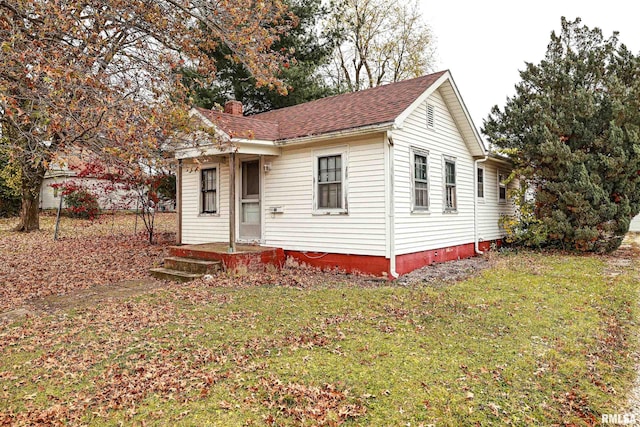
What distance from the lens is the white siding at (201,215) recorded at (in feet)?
37.7

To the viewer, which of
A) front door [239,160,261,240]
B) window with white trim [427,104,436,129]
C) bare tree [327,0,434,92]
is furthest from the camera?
bare tree [327,0,434,92]

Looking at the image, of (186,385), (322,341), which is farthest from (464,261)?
(186,385)

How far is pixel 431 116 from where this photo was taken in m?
10.6

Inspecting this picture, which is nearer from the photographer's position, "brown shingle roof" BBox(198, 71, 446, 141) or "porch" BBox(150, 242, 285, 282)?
"porch" BBox(150, 242, 285, 282)

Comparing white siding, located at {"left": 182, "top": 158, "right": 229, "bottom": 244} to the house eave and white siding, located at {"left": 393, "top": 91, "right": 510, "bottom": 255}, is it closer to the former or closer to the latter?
the house eave

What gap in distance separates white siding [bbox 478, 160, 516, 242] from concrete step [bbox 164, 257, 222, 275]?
8955 mm

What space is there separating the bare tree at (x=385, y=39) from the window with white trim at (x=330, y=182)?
54.6 ft

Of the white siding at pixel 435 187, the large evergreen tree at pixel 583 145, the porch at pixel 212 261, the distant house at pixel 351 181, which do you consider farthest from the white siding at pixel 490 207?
the porch at pixel 212 261

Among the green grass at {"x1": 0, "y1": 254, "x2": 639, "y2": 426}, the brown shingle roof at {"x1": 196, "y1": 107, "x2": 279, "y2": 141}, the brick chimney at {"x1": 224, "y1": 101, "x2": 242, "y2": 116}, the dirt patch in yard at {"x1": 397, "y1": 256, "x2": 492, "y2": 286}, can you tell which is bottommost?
the green grass at {"x1": 0, "y1": 254, "x2": 639, "y2": 426}

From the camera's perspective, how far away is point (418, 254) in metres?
9.88

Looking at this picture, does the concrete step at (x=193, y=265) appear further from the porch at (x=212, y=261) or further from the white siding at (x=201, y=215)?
the white siding at (x=201, y=215)

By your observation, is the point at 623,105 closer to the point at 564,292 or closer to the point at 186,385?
the point at 564,292

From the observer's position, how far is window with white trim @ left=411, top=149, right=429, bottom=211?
9727 mm

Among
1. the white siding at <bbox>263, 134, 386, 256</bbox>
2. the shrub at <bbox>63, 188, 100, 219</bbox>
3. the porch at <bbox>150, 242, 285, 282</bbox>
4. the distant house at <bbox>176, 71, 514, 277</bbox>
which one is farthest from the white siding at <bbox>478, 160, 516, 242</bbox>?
the shrub at <bbox>63, 188, 100, 219</bbox>
